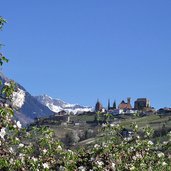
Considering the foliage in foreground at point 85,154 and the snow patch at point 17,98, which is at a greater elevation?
the snow patch at point 17,98

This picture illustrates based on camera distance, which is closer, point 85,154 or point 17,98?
point 17,98

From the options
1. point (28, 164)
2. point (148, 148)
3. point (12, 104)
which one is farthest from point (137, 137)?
point (12, 104)

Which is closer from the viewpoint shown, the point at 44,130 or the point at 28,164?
the point at 28,164

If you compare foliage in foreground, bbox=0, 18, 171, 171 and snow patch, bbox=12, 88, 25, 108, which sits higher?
snow patch, bbox=12, 88, 25, 108

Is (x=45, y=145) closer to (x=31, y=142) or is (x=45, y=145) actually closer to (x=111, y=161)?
(x=31, y=142)

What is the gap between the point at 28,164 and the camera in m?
13.8

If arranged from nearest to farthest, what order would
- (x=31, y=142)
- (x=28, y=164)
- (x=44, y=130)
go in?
(x=28, y=164) < (x=44, y=130) < (x=31, y=142)

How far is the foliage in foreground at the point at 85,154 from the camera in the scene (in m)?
13.2

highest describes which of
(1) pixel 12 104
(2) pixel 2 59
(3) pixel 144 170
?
(2) pixel 2 59

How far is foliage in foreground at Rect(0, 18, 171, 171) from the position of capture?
1323 centimetres

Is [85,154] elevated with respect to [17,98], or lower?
lower

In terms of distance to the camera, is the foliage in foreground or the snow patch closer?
the snow patch

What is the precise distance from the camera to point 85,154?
15.1 metres

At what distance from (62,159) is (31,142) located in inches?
74.0
